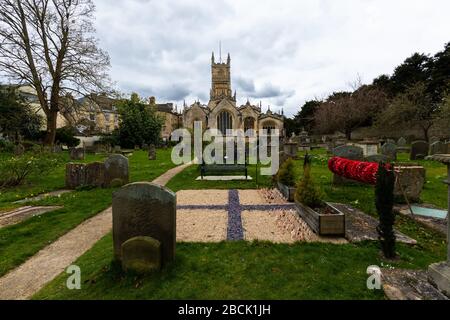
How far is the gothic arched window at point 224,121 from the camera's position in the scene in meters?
57.7

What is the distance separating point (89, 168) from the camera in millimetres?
11258

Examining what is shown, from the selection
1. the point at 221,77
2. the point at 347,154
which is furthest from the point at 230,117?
the point at 347,154

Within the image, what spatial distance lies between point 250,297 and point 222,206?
15.8 feet

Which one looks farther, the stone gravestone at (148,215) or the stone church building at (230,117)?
the stone church building at (230,117)

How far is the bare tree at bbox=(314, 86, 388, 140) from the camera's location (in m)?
38.2

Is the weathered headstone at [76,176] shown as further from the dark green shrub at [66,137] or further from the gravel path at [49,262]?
the dark green shrub at [66,137]

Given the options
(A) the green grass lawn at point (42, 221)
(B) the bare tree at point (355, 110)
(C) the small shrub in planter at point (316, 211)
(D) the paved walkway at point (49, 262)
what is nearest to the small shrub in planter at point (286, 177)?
(C) the small shrub in planter at point (316, 211)

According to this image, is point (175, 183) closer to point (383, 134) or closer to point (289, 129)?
point (383, 134)

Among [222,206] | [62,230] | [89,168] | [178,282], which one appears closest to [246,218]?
[222,206]

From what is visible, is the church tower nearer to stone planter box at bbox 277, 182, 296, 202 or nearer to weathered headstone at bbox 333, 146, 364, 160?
weathered headstone at bbox 333, 146, 364, 160

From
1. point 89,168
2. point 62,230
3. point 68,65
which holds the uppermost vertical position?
point 68,65

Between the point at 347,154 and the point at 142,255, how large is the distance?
9610 mm

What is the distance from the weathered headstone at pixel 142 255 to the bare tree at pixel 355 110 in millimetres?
39933

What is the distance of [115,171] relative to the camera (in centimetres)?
1114
